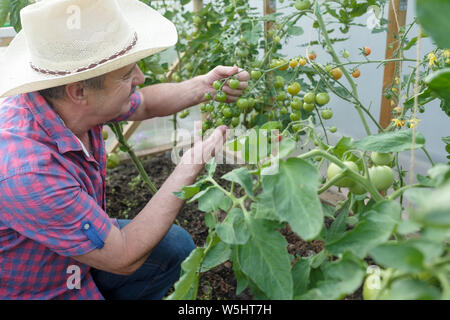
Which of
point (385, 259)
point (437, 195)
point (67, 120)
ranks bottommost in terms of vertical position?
point (67, 120)

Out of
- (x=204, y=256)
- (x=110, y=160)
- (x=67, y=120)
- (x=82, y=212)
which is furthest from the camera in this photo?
(x=110, y=160)

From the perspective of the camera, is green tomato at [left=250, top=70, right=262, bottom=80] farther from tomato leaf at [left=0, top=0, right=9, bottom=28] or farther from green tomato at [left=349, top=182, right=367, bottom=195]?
tomato leaf at [left=0, top=0, right=9, bottom=28]

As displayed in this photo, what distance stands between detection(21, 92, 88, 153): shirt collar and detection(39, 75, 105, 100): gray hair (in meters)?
0.02

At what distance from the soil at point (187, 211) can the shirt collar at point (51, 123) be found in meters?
0.76

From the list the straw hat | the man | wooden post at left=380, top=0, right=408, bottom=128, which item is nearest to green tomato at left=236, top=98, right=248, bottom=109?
the man

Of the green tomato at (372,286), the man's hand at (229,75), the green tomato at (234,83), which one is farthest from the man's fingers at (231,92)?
the green tomato at (372,286)

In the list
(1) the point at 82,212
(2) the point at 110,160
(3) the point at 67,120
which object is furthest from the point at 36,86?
(2) the point at 110,160

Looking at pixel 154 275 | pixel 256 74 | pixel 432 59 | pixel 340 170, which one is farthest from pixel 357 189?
pixel 154 275

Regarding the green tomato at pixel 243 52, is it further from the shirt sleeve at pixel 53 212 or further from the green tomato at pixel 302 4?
the shirt sleeve at pixel 53 212

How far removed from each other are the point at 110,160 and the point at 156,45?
41.7 inches

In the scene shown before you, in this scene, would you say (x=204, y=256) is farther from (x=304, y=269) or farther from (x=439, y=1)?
(x=439, y=1)

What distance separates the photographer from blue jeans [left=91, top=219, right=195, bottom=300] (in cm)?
138

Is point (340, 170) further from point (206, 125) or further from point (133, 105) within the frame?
point (133, 105)

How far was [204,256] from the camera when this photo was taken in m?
0.61
